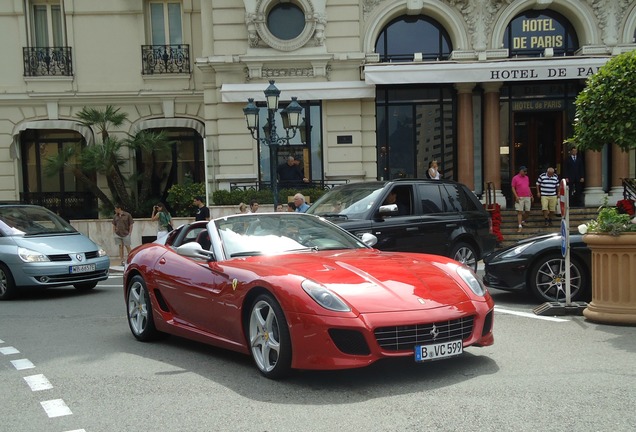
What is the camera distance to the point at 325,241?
6.82m

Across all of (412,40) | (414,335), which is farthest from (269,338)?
(412,40)

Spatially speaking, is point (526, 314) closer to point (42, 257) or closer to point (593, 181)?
point (42, 257)

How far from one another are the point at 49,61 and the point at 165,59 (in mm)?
3859

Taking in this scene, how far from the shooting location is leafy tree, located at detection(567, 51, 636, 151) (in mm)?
8289

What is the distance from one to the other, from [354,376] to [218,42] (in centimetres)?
1705

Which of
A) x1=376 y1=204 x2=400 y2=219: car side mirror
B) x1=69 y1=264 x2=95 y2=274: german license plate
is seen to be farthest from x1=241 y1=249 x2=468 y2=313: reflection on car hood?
x1=69 y1=264 x2=95 y2=274: german license plate

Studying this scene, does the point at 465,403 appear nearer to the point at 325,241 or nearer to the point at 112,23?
the point at 325,241

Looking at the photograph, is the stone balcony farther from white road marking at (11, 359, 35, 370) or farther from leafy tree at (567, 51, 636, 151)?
white road marking at (11, 359, 35, 370)

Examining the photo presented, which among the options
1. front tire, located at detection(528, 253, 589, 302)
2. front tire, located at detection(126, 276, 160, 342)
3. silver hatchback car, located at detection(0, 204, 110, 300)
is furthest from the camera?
silver hatchback car, located at detection(0, 204, 110, 300)

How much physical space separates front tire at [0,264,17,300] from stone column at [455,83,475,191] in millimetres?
14124

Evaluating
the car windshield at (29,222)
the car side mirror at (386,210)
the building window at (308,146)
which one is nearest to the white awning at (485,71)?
the building window at (308,146)

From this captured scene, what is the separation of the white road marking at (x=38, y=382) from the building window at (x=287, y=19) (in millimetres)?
16675

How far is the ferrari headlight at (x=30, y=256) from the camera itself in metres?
11.5

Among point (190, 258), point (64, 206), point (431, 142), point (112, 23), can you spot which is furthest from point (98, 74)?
point (190, 258)
